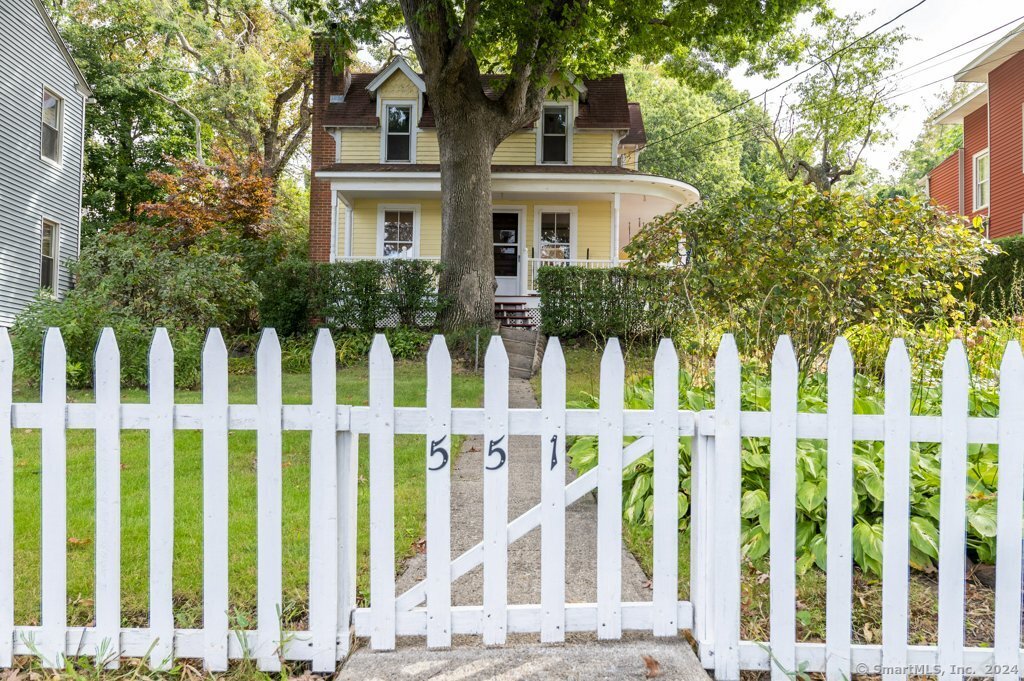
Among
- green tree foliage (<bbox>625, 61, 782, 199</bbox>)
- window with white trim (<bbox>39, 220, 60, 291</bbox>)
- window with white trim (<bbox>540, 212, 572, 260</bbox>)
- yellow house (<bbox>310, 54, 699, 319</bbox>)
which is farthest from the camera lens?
green tree foliage (<bbox>625, 61, 782, 199</bbox>)

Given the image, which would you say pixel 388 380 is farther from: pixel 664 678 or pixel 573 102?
pixel 573 102

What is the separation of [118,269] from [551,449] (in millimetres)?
9067

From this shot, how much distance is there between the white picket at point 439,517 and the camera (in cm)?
230

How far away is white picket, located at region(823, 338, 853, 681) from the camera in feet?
7.30

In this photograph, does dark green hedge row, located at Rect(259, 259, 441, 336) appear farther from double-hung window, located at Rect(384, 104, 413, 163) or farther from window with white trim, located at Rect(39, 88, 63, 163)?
window with white trim, located at Rect(39, 88, 63, 163)

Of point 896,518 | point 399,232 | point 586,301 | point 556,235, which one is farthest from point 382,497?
point 399,232

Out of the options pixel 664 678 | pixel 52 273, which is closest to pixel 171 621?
pixel 664 678

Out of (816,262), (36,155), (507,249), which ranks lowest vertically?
(816,262)

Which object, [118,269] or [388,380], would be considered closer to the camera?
[388,380]

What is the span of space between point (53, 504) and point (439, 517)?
4.43 feet

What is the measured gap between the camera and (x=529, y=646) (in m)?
2.33

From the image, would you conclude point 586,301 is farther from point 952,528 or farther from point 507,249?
point 952,528

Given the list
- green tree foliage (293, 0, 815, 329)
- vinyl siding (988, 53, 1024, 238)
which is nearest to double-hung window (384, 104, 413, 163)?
green tree foliage (293, 0, 815, 329)

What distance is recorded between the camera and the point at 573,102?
1805 centimetres
